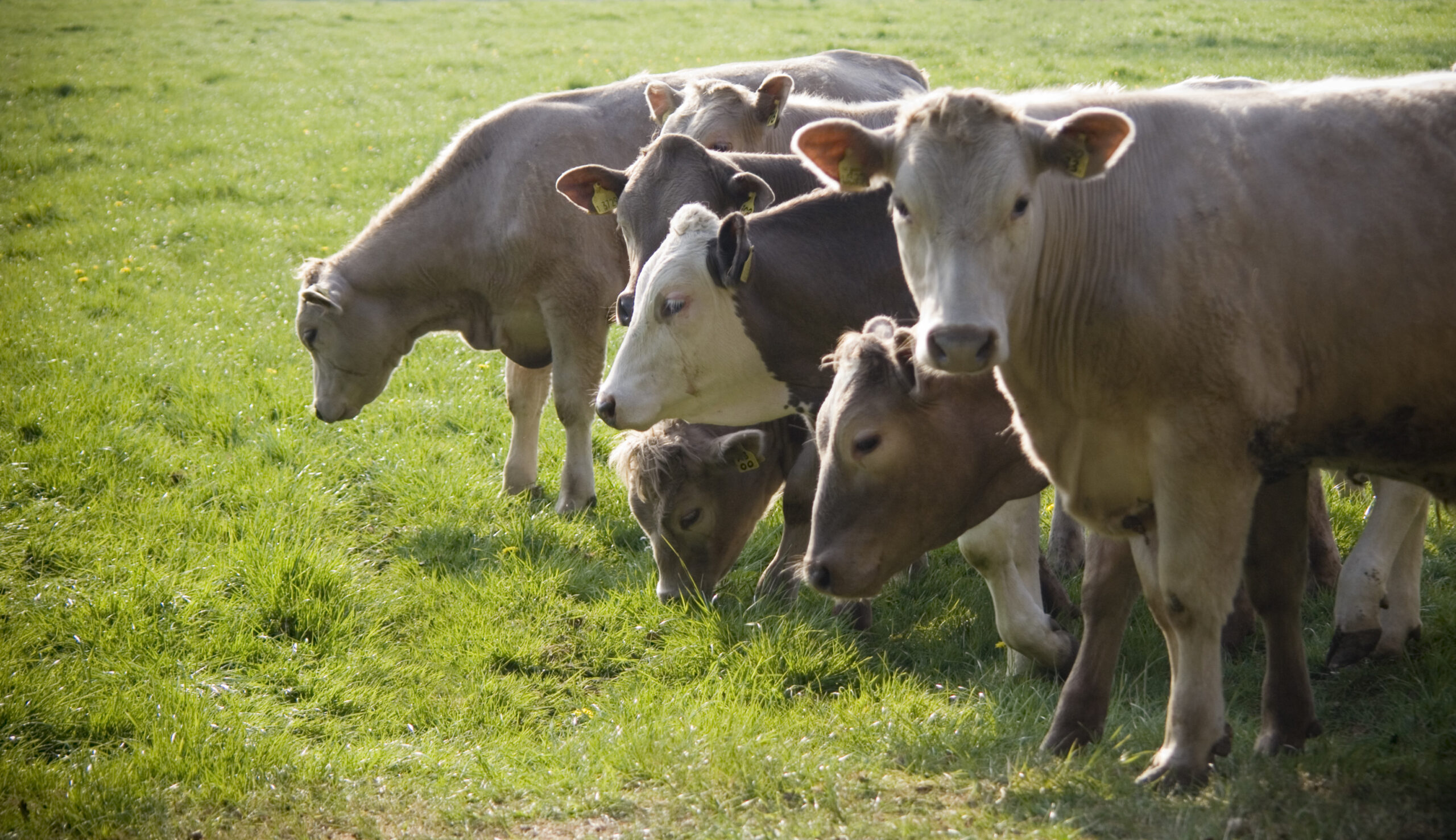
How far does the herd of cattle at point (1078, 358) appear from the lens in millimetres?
3754

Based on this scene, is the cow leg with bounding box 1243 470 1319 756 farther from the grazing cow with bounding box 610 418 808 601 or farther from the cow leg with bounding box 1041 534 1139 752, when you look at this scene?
the grazing cow with bounding box 610 418 808 601

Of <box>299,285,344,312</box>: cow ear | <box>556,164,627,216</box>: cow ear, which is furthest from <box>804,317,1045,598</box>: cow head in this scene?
<box>299,285,344,312</box>: cow ear

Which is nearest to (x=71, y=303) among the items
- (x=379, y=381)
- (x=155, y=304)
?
(x=155, y=304)

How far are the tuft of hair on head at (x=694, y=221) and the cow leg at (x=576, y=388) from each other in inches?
89.9

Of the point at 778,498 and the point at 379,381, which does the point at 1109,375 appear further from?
the point at 379,381

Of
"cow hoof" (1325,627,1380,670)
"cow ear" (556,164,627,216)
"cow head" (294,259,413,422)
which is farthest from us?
"cow head" (294,259,413,422)

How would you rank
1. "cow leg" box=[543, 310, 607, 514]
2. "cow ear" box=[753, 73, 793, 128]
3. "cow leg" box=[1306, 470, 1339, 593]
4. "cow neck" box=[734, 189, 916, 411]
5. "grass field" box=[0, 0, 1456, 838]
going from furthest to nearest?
"cow leg" box=[543, 310, 607, 514] → "cow ear" box=[753, 73, 793, 128] → "cow leg" box=[1306, 470, 1339, 593] → "cow neck" box=[734, 189, 916, 411] → "grass field" box=[0, 0, 1456, 838]

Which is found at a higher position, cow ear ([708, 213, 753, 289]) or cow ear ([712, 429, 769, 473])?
cow ear ([708, 213, 753, 289])

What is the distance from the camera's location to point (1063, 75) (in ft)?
55.3

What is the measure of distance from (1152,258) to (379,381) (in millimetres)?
5860

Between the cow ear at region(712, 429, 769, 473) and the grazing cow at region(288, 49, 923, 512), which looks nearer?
the cow ear at region(712, 429, 769, 473)

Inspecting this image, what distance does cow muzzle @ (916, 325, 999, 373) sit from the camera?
11.3 ft

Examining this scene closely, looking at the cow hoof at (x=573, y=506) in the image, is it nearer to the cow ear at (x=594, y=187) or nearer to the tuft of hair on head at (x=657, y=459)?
the tuft of hair on head at (x=657, y=459)

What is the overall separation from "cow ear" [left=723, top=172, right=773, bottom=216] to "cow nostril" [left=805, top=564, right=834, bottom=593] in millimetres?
2207
